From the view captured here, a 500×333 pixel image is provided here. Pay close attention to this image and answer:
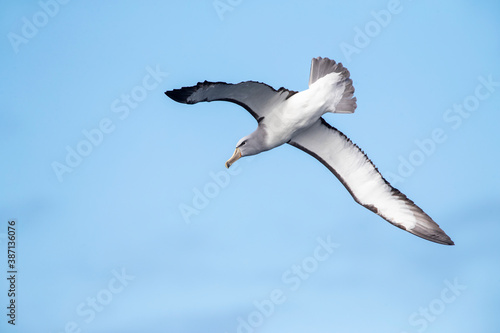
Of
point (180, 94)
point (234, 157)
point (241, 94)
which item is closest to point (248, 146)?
point (234, 157)

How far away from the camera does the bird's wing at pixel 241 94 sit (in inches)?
565

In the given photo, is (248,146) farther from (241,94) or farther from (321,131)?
(321,131)

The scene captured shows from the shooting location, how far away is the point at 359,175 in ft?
56.0

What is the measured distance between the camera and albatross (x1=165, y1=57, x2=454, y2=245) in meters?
15.0

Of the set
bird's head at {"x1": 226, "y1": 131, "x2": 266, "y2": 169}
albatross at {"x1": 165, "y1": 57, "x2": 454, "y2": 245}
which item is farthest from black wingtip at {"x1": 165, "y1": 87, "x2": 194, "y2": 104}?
bird's head at {"x1": 226, "y1": 131, "x2": 266, "y2": 169}

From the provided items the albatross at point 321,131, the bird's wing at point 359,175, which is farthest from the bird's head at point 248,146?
the bird's wing at point 359,175

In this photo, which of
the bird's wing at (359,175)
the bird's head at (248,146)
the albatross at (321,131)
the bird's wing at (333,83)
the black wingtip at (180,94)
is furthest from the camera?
the bird's wing at (359,175)

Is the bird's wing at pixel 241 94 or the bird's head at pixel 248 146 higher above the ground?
the bird's wing at pixel 241 94

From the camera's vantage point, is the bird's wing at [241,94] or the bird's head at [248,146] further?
the bird's head at [248,146]

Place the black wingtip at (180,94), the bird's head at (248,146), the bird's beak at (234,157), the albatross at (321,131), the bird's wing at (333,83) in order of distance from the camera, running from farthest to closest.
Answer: the bird's beak at (234,157) < the bird's head at (248,146) < the bird's wing at (333,83) < the albatross at (321,131) < the black wingtip at (180,94)

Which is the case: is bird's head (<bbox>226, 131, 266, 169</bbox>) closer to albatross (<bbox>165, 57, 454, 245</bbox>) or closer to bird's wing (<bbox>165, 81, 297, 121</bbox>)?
albatross (<bbox>165, 57, 454, 245</bbox>)

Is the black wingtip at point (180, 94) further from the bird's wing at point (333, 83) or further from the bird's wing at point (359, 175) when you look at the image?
the bird's wing at point (359, 175)

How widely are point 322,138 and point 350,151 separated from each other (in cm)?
74

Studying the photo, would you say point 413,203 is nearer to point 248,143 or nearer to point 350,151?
point 350,151
